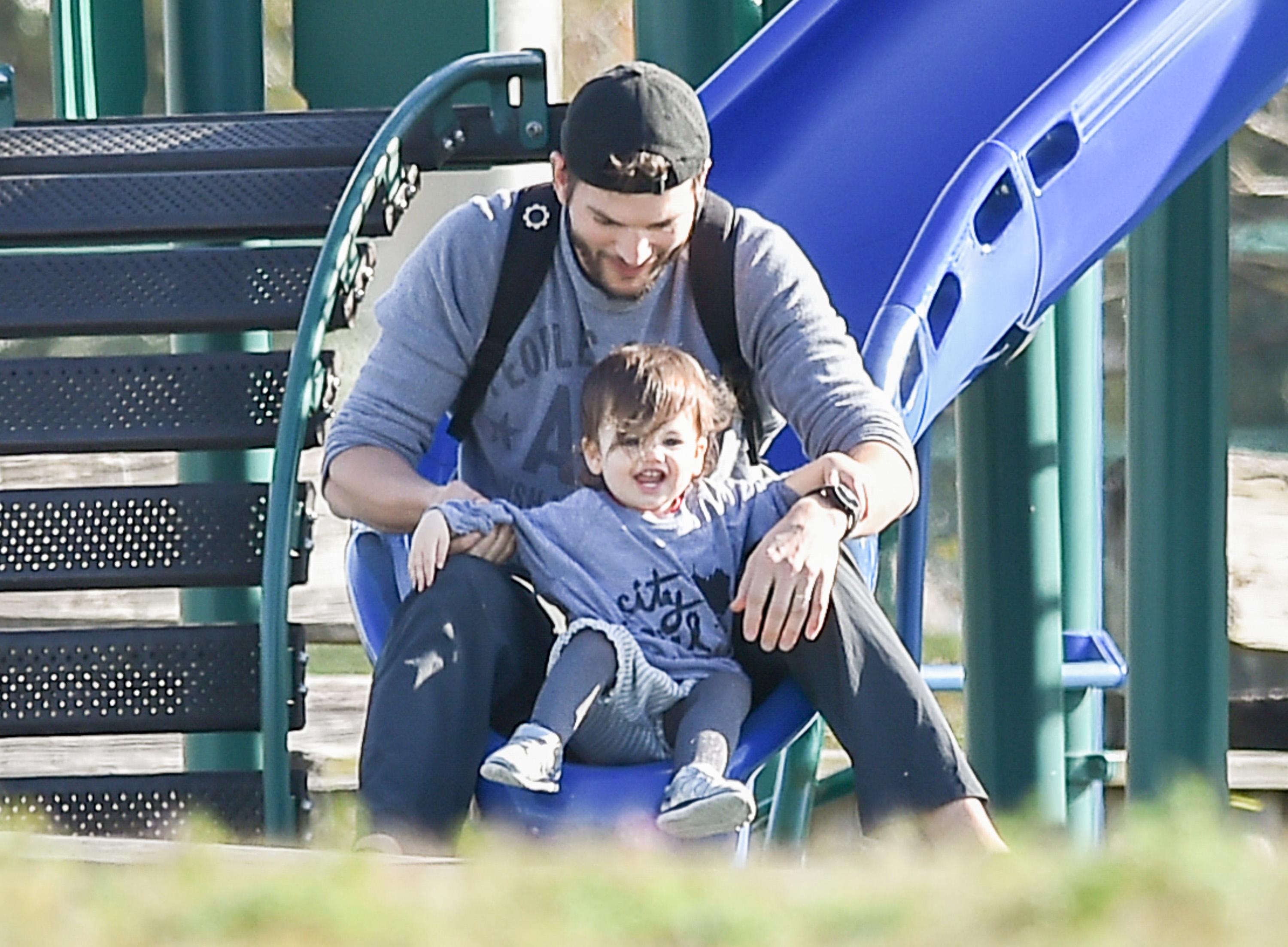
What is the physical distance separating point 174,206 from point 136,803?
100 cm

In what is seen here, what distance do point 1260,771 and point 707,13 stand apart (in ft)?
8.64

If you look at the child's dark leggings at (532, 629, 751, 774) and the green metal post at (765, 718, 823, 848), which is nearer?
the child's dark leggings at (532, 629, 751, 774)

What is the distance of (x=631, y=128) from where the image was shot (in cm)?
296

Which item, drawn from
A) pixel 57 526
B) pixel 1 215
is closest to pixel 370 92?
pixel 1 215

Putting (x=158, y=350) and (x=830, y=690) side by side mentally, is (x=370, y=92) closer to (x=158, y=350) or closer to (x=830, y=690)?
(x=830, y=690)

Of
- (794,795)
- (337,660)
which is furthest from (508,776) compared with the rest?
(337,660)

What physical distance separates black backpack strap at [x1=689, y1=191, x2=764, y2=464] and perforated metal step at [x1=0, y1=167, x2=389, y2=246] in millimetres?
829

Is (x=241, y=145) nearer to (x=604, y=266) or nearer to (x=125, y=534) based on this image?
(x=125, y=534)

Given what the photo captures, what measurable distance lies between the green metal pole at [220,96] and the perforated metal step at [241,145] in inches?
18.0

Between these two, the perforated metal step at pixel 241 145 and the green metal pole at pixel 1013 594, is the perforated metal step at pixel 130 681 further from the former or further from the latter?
the green metal pole at pixel 1013 594

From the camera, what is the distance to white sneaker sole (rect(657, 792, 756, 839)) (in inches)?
105

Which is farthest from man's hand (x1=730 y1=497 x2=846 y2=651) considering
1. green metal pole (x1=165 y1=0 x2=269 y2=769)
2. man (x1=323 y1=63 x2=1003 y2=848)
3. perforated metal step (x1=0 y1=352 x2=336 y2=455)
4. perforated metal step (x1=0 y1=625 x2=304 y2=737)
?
green metal pole (x1=165 y1=0 x2=269 y2=769)

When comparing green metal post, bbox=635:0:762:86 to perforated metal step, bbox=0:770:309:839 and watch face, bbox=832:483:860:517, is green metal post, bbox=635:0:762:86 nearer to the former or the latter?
perforated metal step, bbox=0:770:309:839

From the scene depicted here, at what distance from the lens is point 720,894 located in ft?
3.85
